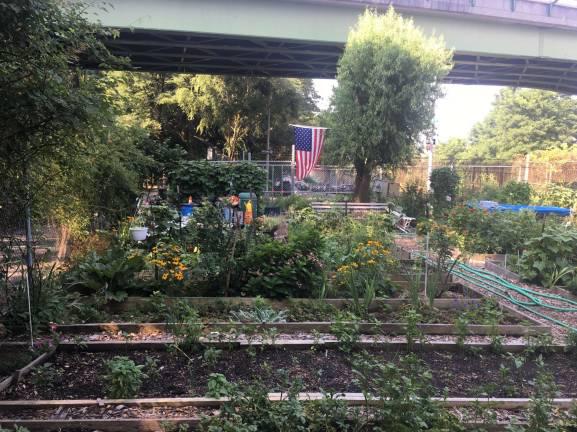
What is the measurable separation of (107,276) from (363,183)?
12970 mm

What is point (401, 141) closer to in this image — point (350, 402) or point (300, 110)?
point (350, 402)

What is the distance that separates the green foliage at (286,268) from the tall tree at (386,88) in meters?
10.8

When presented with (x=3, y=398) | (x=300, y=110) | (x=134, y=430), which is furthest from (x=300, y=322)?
(x=300, y=110)

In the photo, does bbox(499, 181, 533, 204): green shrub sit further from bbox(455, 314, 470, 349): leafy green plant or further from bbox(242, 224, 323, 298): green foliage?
bbox(455, 314, 470, 349): leafy green plant

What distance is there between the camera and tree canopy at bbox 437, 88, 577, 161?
45125 mm

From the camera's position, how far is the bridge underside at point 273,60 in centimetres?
1808

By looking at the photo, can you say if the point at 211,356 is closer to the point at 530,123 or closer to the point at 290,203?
the point at 290,203

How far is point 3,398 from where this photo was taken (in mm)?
3553

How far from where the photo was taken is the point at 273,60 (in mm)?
21078

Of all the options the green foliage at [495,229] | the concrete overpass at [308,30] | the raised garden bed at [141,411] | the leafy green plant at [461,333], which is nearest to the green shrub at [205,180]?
the concrete overpass at [308,30]

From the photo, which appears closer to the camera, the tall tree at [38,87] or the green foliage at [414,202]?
the tall tree at [38,87]

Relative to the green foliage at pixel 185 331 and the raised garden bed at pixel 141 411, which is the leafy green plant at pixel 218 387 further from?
the green foliage at pixel 185 331

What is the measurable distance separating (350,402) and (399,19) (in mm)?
15924

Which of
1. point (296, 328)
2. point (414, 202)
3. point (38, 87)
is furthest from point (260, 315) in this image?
point (414, 202)
